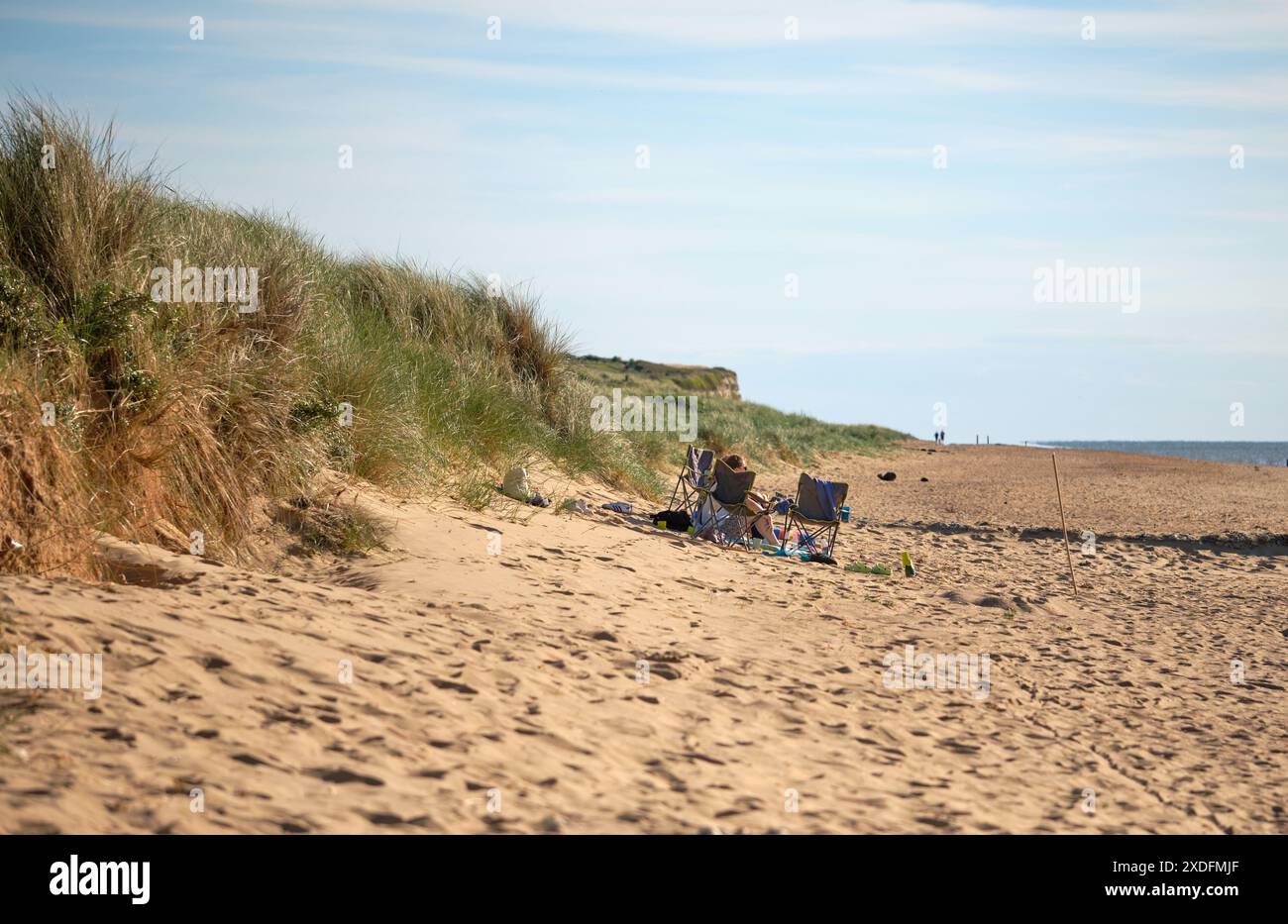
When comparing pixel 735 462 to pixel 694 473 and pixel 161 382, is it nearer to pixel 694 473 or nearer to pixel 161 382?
pixel 694 473

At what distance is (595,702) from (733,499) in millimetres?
6166

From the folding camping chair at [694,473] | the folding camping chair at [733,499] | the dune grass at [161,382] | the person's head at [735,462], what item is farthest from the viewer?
the folding camping chair at [694,473]

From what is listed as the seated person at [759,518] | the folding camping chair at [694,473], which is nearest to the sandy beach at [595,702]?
the seated person at [759,518]

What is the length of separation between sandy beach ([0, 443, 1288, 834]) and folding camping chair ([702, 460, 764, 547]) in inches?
66.7

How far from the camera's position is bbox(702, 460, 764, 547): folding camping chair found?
10.8m

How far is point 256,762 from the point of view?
3.69 m

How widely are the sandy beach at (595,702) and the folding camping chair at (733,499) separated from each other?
5.56 ft

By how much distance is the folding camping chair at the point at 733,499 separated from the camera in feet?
35.5

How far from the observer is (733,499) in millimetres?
10922

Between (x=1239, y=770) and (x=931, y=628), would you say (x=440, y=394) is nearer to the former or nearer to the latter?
(x=931, y=628)

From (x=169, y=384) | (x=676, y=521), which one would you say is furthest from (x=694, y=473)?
(x=169, y=384)

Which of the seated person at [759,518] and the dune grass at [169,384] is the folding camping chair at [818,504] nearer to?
the seated person at [759,518]

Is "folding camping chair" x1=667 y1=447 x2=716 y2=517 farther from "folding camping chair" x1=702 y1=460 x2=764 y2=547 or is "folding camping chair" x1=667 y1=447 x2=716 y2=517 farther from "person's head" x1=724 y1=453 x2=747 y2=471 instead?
"folding camping chair" x1=702 y1=460 x2=764 y2=547
